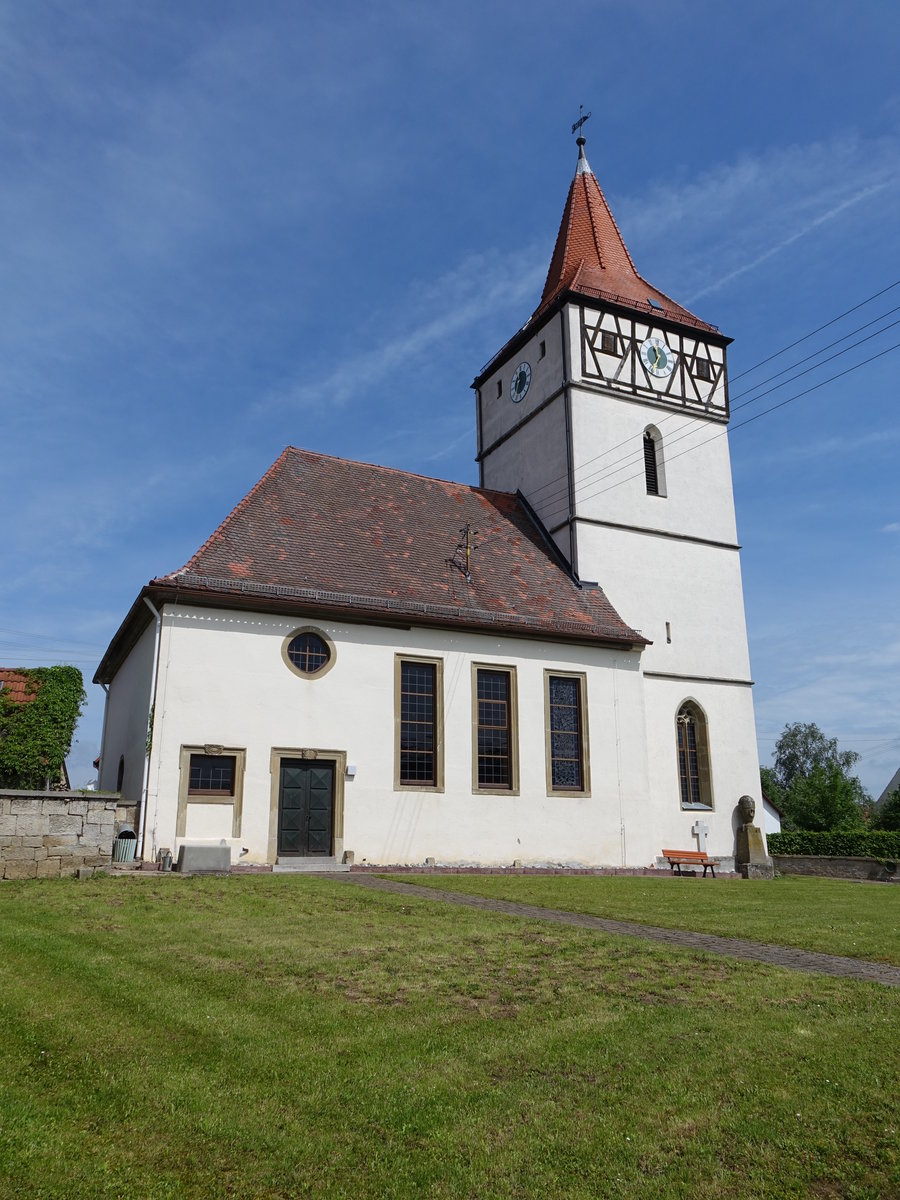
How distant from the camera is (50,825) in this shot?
1426 cm

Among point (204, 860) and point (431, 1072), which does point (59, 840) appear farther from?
point (431, 1072)

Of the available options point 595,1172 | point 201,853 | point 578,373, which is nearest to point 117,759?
point 201,853

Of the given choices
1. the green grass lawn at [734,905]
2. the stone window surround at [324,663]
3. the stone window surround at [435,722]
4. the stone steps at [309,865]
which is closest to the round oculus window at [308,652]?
the stone window surround at [324,663]

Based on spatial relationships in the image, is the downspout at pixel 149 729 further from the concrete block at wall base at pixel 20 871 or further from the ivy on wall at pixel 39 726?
the ivy on wall at pixel 39 726

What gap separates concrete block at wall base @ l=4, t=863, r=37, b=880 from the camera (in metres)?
13.8

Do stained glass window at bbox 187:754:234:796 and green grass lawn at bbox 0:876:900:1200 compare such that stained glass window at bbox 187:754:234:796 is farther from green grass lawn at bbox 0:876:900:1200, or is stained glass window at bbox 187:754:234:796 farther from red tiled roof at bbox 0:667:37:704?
green grass lawn at bbox 0:876:900:1200

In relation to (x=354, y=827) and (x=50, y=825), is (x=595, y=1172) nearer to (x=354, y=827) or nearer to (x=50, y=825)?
(x=50, y=825)

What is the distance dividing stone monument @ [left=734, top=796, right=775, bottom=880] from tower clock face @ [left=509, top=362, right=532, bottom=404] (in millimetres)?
14623

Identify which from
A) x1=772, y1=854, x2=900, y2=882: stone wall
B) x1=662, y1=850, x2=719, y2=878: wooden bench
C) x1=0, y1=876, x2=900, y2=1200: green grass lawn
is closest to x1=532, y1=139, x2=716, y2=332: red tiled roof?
x1=662, y1=850, x2=719, y2=878: wooden bench

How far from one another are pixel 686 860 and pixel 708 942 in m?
14.9

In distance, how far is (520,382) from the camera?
30938 millimetres

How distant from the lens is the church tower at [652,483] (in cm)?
2673

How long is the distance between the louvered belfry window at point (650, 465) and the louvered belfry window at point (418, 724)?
10.8 m

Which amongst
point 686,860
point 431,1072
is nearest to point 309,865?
point 686,860
